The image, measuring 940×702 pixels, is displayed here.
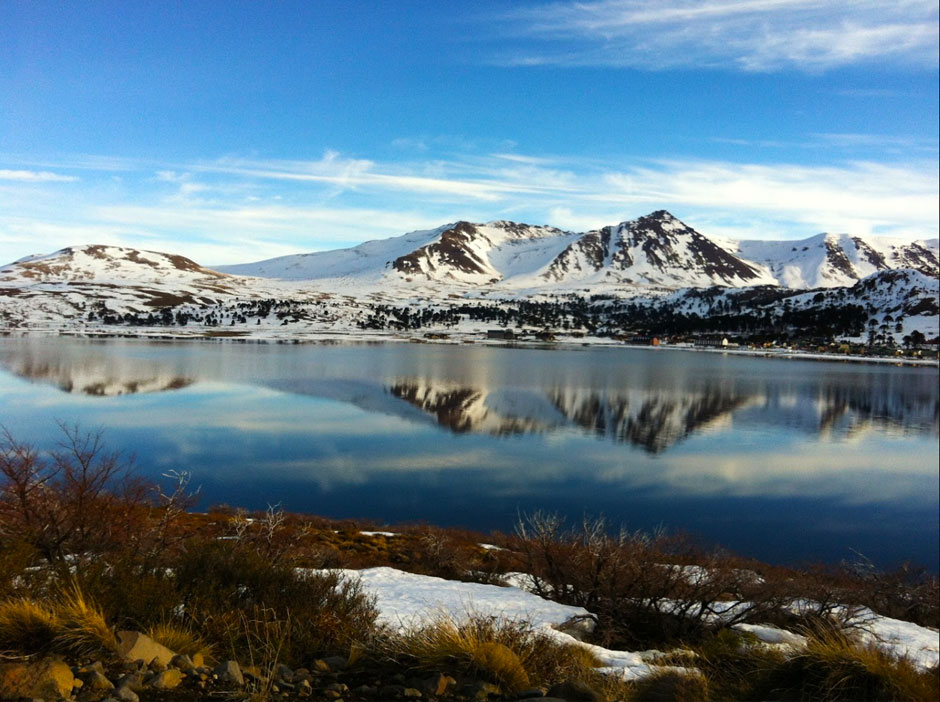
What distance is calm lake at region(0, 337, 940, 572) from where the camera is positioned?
18672 millimetres

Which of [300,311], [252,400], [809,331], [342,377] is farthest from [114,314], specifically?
[809,331]

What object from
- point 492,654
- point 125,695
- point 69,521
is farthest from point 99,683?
point 69,521

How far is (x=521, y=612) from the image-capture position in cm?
873

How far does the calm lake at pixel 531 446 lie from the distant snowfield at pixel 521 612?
668 centimetres

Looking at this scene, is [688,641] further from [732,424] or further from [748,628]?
[732,424]

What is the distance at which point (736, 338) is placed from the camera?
482ft

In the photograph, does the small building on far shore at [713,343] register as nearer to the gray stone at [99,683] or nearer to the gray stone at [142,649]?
the gray stone at [142,649]

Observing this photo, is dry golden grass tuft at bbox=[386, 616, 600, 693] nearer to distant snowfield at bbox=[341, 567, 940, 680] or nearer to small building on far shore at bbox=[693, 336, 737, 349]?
distant snowfield at bbox=[341, 567, 940, 680]

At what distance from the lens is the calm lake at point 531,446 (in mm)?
18672

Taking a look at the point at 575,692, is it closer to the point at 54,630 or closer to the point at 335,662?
the point at 335,662

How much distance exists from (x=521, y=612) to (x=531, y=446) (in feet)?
62.5

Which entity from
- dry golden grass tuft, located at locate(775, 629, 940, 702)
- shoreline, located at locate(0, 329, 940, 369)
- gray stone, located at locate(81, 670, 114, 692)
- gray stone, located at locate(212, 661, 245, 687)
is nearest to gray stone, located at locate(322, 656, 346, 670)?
gray stone, located at locate(212, 661, 245, 687)

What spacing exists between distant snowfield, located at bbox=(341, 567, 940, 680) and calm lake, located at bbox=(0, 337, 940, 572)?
263 inches

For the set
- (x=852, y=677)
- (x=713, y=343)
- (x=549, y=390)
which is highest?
(x=852, y=677)
